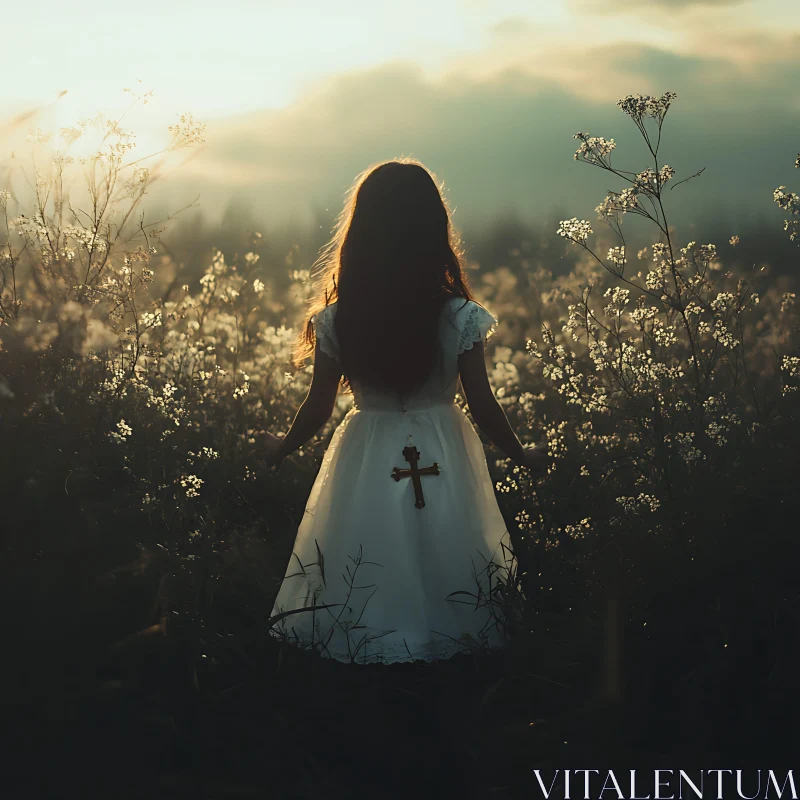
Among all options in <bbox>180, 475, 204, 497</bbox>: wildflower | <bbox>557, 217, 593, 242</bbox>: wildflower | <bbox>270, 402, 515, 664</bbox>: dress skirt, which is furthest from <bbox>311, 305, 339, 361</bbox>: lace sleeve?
<bbox>557, 217, 593, 242</bbox>: wildflower

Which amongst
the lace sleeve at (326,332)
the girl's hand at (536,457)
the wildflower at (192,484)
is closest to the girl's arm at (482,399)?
the girl's hand at (536,457)

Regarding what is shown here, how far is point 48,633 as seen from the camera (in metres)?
3.36

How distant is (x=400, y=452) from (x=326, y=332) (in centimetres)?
57

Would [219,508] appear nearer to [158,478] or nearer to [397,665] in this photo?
[158,478]

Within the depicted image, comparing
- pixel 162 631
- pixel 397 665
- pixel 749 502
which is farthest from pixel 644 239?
pixel 162 631

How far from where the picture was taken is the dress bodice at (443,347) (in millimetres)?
3412

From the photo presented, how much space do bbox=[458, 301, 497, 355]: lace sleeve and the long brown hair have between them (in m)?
0.10

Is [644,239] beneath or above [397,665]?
above

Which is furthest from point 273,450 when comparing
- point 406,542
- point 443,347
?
point 443,347

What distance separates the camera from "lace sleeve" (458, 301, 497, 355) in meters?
3.40

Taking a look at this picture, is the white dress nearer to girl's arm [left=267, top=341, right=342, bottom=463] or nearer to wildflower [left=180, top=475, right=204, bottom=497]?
girl's arm [left=267, top=341, right=342, bottom=463]

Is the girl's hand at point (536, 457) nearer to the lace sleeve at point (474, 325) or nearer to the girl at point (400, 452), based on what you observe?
the girl at point (400, 452)

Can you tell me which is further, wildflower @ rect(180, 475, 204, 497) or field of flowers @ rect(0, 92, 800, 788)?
wildflower @ rect(180, 475, 204, 497)

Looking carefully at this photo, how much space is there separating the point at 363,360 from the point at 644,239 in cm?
392
